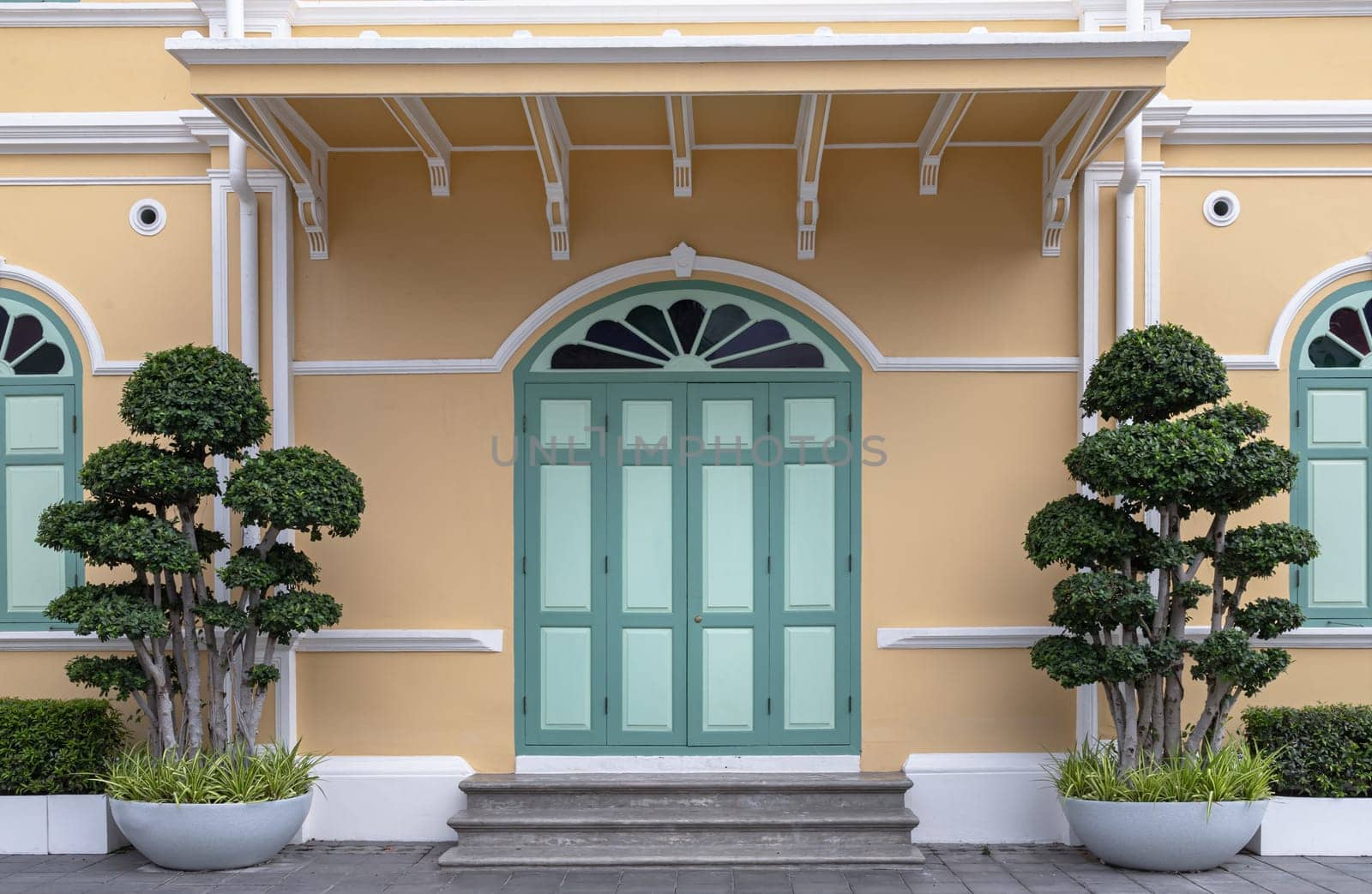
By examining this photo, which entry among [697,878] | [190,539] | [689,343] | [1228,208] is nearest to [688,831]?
[697,878]

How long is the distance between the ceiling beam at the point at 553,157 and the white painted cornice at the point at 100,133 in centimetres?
193

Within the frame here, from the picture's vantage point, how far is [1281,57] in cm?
660

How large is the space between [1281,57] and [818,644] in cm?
439

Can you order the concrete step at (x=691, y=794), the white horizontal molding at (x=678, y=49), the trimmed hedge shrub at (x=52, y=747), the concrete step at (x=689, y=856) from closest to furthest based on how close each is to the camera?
the white horizontal molding at (x=678, y=49) → the concrete step at (x=689, y=856) → the trimmed hedge shrub at (x=52, y=747) → the concrete step at (x=691, y=794)

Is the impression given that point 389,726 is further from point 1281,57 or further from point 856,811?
point 1281,57

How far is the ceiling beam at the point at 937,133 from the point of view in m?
5.81

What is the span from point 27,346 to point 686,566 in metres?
4.13

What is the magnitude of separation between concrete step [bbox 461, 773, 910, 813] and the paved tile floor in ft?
1.29

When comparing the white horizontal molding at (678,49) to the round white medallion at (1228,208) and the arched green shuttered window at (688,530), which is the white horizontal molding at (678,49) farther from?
the arched green shuttered window at (688,530)

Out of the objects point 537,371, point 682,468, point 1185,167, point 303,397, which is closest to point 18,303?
point 303,397

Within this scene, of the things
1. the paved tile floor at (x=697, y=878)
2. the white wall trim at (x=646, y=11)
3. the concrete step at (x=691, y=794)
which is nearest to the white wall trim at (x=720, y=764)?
the concrete step at (x=691, y=794)

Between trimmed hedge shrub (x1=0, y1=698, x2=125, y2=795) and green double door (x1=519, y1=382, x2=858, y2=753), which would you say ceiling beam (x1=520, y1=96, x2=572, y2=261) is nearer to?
green double door (x1=519, y1=382, x2=858, y2=753)

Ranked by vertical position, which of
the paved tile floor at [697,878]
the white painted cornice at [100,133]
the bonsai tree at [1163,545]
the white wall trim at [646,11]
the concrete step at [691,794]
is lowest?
the paved tile floor at [697,878]

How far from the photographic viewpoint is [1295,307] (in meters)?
6.52
